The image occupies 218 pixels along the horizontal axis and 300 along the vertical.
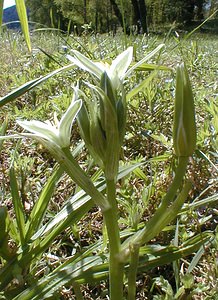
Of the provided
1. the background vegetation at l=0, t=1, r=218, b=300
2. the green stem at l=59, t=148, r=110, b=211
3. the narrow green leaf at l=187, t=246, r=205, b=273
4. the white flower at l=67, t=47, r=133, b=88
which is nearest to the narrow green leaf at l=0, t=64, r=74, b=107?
the background vegetation at l=0, t=1, r=218, b=300

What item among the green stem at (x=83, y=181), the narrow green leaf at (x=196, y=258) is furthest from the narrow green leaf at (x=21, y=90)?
the narrow green leaf at (x=196, y=258)

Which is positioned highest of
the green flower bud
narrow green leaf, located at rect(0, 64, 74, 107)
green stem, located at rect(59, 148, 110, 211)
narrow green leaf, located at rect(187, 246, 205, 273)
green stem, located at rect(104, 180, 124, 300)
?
narrow green leaf, located at rect(0, 64, 74, 107)

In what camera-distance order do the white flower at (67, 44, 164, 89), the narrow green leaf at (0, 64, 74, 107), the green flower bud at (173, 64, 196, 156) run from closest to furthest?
1. the green flower bud at (173, 64, 196, 156)
2. the white flower at (67, 44, 164, 89)
3. the narrow green leaf at (0, 64, 74, 107)

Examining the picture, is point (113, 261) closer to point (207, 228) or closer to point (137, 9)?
point (207, 228)

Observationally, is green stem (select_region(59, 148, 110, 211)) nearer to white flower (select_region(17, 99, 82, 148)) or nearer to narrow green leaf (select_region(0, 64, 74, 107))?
white flower (select_region(17, 99, 82, 148))

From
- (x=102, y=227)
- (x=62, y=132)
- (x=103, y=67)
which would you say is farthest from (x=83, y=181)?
(x=102, y=227)

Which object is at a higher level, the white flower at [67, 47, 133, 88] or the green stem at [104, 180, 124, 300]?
the white flower at [67, 47, 133, 88]

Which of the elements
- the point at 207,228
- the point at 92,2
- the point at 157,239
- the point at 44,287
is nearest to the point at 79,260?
the point at 44,287
